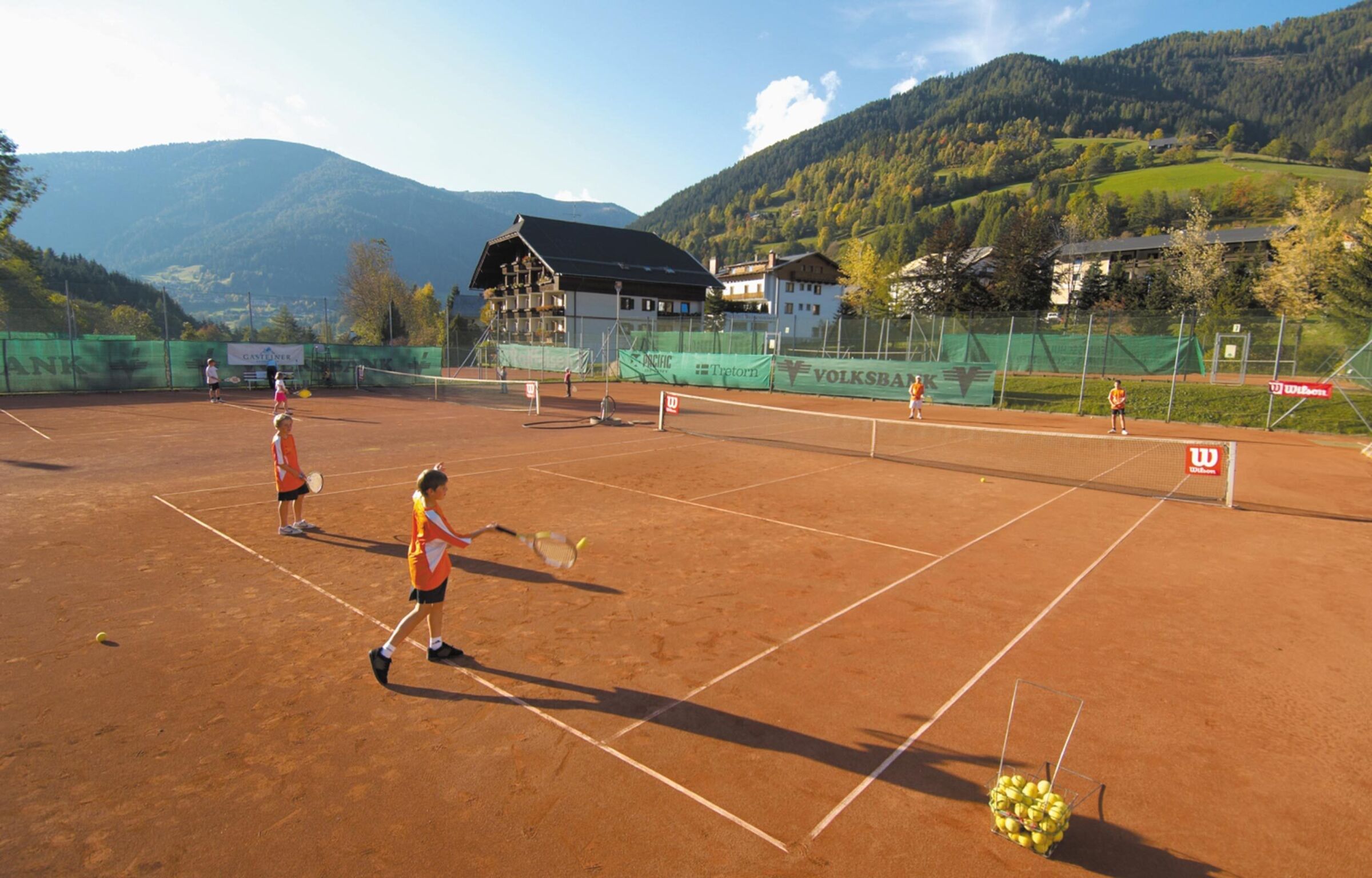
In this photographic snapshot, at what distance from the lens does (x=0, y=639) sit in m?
5.83

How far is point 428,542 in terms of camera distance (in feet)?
17.7

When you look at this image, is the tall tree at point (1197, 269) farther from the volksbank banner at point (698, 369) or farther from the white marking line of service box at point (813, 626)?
the white marking line of service box at point (813, 626)

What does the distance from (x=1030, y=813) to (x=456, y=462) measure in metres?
13.2

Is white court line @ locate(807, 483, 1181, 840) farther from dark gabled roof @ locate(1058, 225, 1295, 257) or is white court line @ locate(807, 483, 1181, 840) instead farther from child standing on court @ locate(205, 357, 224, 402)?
dark gabled roof @ locate(1058, 225, 1295, 257)

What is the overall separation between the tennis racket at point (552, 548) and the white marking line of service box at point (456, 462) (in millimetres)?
8945

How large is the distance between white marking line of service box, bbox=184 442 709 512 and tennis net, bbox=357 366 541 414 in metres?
8.81

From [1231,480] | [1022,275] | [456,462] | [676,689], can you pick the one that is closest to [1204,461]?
[1231,480]

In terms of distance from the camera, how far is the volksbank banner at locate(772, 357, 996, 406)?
30375 mm

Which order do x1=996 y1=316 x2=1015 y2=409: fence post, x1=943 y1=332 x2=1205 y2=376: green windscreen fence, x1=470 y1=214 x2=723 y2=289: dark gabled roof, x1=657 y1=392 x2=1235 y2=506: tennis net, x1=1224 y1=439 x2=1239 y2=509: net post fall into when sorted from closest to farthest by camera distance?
x1=1224 y1=439 x2=1239 y2=509: net post < x1=657 y1=392 x2=1235 y2=506: tennis net < x1=996 y1=316 x2=1015 y2=409: fence post < x1=943 y1=332 x2=1205 y2=376: green windscreen fence < x1=470 y1=214 x2=723 y2=289: dark gabled roof

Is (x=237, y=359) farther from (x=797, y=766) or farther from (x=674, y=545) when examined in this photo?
(x=797, y=766)

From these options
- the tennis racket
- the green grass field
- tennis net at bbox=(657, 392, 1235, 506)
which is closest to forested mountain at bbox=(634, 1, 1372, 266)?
the green grass field

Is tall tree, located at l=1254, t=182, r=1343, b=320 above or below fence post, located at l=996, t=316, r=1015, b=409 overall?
above

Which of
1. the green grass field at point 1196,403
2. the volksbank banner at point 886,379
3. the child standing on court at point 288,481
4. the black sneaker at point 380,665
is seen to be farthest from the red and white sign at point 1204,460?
the volksbank banner at point 886,379

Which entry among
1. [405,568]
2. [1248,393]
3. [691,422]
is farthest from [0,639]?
[1248,393]
